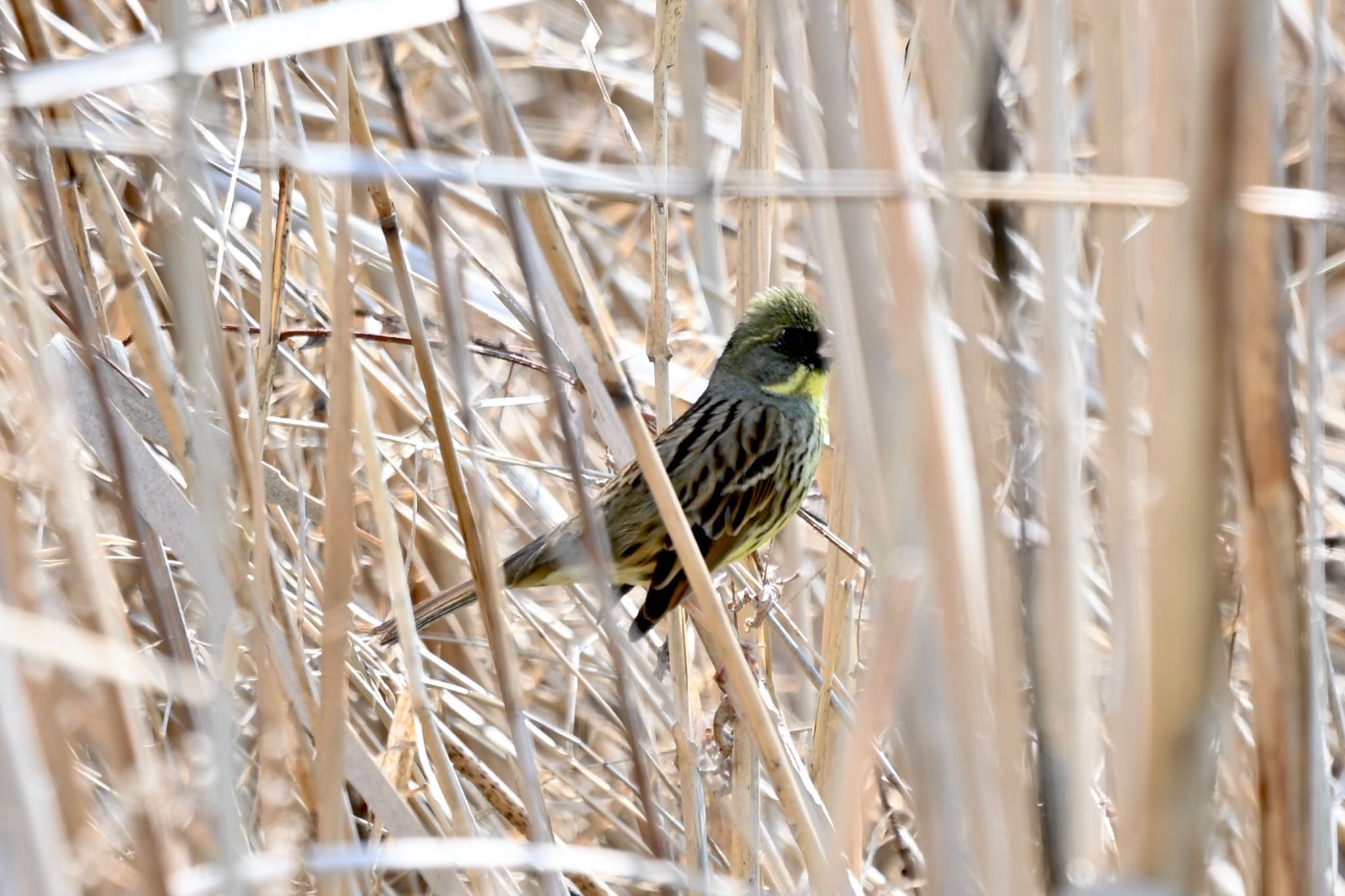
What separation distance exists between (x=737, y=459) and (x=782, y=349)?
28 cm

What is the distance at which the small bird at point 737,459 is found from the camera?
2750 mm

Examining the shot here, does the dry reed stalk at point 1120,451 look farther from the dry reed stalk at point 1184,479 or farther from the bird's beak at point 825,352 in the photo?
the bird's beak at point 825,352

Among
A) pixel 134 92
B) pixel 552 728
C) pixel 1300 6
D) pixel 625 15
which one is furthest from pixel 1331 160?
pixel 134 92

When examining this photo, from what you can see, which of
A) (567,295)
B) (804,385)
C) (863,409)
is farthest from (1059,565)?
(804,385)

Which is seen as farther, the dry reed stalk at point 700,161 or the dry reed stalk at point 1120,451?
the dry reed stalk at point 700,161

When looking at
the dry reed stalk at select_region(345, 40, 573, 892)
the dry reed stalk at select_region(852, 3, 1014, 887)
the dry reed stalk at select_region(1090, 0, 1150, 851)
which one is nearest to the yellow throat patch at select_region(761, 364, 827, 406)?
the dry reed stalk at select_region(345, 40, 573, 892)

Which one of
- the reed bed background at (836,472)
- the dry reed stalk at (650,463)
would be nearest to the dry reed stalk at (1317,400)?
the reed bed background at (836,472)

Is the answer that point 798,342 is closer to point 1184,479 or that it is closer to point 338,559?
point 338,559

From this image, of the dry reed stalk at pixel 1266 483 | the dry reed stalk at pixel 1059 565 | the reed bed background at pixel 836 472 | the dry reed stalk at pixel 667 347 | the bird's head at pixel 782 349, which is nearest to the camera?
the dry reed stalk at pixel 1266 483

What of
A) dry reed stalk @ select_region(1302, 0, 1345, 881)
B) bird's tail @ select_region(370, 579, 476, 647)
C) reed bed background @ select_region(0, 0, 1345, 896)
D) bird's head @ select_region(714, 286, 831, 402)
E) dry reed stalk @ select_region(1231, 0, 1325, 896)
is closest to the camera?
dry reed stalk @ select_region(1231, 0, 1325, 896)

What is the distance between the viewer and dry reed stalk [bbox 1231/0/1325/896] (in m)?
0.95

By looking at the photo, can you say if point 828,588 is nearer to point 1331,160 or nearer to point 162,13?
point 162,13

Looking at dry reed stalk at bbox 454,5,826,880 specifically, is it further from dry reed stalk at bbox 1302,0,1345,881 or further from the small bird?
the small bird

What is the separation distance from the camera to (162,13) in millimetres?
1324
